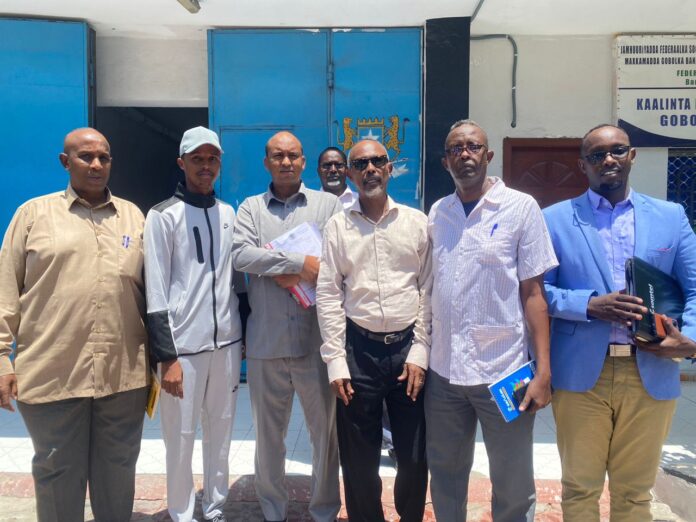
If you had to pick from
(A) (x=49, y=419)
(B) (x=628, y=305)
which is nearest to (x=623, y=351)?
(B) (x=628, y=305)

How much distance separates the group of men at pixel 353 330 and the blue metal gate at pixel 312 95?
2.39 m

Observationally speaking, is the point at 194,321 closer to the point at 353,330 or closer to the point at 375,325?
the point at 353,330

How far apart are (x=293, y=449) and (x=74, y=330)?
1.98 meters

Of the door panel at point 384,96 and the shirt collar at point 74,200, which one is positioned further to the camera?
the door panel at point 384,96

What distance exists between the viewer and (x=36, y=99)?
518 cm

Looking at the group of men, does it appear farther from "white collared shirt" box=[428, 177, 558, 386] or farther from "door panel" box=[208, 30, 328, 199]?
"door panel" box=[208, 30, 328, 199]

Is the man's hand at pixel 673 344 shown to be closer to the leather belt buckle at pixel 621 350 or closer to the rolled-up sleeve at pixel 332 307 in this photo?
the leather belt buckle at pixel 621 350

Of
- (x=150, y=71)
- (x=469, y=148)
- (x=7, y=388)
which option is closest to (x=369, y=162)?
(x=469, y=148)

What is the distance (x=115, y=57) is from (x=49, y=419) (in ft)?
13.3

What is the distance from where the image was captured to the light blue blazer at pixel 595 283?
2322 mm

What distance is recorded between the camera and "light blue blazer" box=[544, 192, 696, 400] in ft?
7.62

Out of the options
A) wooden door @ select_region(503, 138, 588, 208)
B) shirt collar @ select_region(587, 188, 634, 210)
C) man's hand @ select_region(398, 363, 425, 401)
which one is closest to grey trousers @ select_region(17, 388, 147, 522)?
man's hand @ select_region(398, 363, 425, 401)

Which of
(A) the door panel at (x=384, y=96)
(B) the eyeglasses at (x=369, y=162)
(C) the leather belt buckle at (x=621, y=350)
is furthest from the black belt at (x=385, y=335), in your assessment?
(A) the door panel at (x=384, y=96)

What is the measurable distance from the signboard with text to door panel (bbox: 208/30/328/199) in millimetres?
2854
